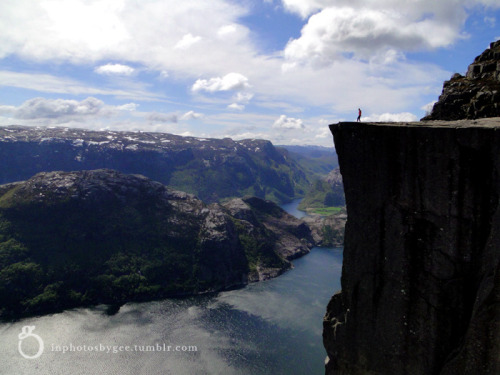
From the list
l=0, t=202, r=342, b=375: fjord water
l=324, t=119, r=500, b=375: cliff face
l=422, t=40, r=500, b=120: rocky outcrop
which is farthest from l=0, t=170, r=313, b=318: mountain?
l=422, t=40, r=500, b=120: rocky outcrop

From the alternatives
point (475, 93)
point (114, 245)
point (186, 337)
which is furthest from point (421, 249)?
point (114, 245)

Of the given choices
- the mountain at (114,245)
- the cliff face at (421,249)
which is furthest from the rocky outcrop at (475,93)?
the mountain at (114,245)

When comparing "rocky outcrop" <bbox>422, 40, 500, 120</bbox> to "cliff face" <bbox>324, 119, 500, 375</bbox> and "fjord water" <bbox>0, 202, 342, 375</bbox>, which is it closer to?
"cliff face" <bbox>324, 119, 500, 375</bbox>

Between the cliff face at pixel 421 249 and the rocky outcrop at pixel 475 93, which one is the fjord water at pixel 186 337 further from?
the rocky outcrop at pixel 475 93

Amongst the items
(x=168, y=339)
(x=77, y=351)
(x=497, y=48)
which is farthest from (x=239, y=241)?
(x=497, y=48)

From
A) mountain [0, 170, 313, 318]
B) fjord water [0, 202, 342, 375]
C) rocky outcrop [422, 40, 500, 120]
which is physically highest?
rocky outcrop [422, 40, 500, 120]

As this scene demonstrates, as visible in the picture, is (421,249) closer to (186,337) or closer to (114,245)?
(186,337)
